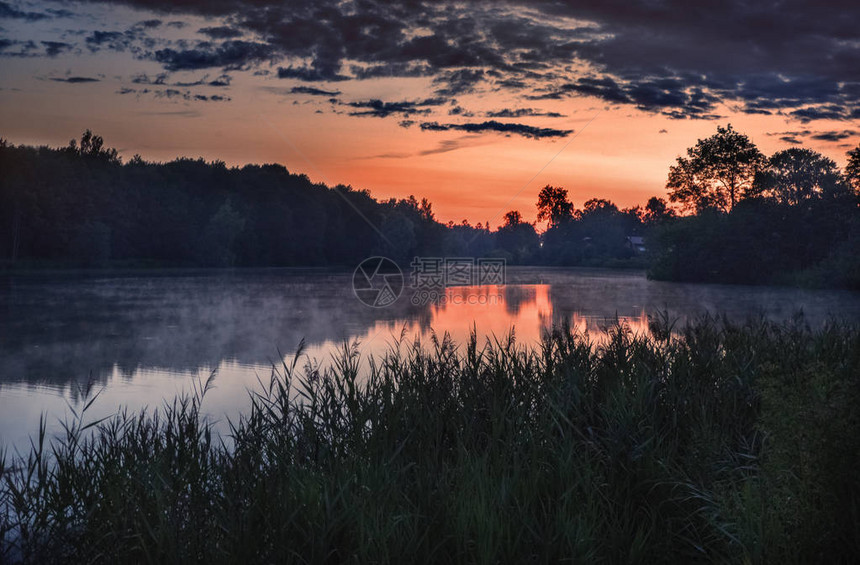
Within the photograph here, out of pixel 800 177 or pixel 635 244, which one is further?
pixel 635 244

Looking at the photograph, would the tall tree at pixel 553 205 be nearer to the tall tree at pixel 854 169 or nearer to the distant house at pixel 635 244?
the distant house at pixel 635 244

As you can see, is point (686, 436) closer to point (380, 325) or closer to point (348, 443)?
point (348, 443)

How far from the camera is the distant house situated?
121 meters

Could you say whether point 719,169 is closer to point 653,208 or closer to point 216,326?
point 216,326

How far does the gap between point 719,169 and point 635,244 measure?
215ft

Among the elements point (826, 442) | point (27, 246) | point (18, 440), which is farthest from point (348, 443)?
point (27, 246)

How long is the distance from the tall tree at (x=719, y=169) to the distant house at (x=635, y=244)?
195ft

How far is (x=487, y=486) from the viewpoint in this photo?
460 cm

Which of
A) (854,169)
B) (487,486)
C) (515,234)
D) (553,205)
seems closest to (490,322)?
(487,486)

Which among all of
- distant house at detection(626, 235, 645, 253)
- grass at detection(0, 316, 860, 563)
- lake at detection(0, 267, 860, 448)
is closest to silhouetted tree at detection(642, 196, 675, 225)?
distant house at detection(626, 235, 645, 253)

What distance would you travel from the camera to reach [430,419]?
6477 mm

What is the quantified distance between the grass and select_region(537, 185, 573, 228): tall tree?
5458 inches

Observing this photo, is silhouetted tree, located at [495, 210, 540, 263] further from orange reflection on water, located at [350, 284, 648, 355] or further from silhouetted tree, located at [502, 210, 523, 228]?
orange reflection on water, located at [350, 284, 648, 355]

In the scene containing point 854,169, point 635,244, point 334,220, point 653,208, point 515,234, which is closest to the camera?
point 854,169
